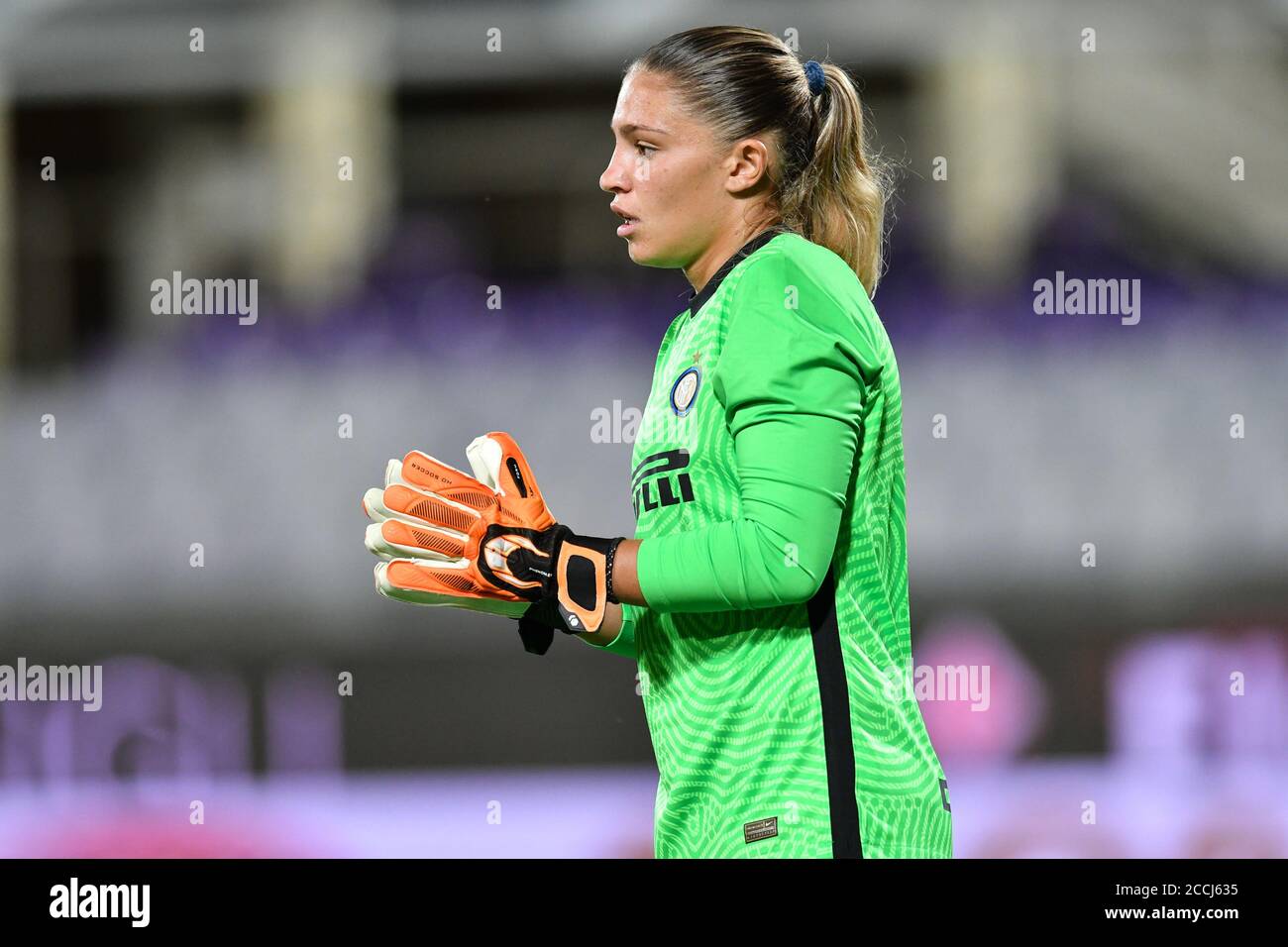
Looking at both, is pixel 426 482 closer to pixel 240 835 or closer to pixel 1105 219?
pixel 240 835

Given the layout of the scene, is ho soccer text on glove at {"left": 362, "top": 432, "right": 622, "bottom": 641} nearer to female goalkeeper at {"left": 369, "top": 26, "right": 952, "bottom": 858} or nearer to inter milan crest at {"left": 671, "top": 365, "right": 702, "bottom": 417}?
female goalkeeper at {"left": 369, "top": 26, "right": 952, "bottom": 858}

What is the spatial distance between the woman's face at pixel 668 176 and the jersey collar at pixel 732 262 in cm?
3

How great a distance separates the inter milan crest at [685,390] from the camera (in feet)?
3.45

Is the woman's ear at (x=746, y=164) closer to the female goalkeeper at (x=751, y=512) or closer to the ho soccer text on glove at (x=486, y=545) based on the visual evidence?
the female goalkeeper at (x=751, y=512)

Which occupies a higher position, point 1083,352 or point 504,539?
point 1083,352

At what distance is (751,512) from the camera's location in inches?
38.1

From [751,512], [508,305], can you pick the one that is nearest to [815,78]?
[751,512]

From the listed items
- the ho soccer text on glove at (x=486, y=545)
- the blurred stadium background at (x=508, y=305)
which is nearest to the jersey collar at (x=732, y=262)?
the ho soccer text on glove at (x=486, y=545)

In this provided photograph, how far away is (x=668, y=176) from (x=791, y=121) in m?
0.12

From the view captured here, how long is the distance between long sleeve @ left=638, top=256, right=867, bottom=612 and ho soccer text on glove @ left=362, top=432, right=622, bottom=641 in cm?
6

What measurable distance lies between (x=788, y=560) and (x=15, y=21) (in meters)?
4.68

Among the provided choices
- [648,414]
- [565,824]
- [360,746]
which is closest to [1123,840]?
[565,824]

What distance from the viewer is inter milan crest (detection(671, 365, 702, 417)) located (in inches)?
41.4

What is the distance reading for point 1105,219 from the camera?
186 inches
